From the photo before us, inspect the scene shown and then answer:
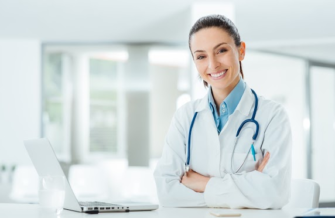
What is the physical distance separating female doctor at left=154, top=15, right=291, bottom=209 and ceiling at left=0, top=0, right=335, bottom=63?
8.71 ft

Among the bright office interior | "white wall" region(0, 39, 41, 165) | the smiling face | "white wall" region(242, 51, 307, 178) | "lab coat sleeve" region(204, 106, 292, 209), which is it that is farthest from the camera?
"white wall" region(242, 51, 307, 178)

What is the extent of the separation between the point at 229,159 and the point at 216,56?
18.0 inches

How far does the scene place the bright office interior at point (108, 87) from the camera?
578cm

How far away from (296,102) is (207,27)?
5884 mm

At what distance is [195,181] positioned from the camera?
223cm

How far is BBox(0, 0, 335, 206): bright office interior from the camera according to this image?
5.78 m

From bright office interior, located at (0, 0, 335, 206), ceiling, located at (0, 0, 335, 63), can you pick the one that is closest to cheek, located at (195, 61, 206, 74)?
ceiling, located at (0, 0, 335, 63)

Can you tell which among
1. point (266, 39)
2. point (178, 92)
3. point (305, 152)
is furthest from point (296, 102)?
point (178, 92)

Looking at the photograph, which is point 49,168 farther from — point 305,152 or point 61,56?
point 305,152

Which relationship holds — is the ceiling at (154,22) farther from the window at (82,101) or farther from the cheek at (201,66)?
the cheek at (201,66)

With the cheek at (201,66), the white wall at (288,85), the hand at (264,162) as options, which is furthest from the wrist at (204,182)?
the white wall at (288,85)

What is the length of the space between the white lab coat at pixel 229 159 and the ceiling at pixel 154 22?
274 centimetres

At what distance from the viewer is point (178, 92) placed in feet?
22.5

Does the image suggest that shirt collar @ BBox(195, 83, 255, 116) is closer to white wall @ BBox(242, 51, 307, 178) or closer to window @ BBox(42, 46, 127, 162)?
window @ BBox(42, 46, 127, 162)
